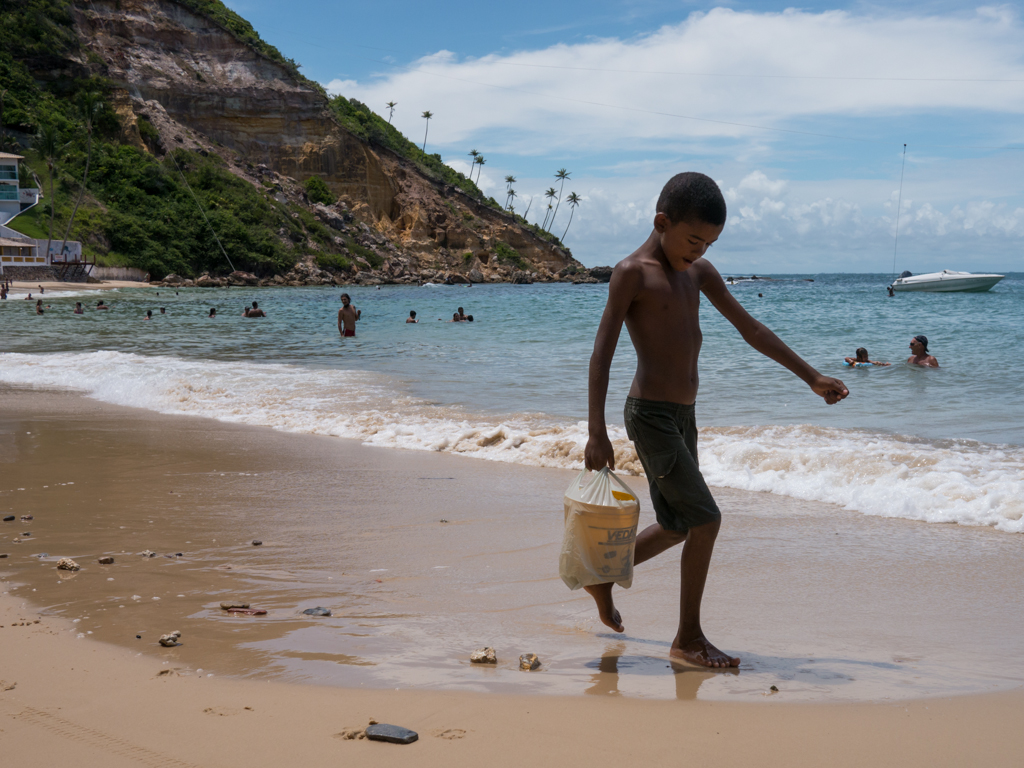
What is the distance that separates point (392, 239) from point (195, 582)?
7493cm

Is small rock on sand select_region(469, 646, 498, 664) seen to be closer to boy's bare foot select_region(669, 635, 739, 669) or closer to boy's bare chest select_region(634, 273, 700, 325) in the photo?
boy's bare foot select_region(669, 635, 739, 669)

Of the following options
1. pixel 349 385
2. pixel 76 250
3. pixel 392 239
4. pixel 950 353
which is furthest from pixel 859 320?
pixel 392 239

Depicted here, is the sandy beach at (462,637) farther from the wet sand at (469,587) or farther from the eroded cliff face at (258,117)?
the eroded cliff face at (258,117)

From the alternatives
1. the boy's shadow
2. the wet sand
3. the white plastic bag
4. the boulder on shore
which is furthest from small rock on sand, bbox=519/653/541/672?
the boulder on shore

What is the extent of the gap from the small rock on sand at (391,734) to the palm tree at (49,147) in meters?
57.0

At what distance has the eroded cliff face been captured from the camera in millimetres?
66000

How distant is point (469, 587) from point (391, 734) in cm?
148

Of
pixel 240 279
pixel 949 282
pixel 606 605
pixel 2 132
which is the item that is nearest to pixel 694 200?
pixel 606 605

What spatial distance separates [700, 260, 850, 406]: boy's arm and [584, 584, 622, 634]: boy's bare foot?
106cm

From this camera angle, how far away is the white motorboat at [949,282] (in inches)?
1790

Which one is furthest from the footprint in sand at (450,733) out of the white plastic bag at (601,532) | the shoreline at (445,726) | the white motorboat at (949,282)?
the white motorboat at (949,282)

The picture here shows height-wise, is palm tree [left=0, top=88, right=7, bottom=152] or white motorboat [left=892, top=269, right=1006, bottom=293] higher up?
palm tree [left=0, top=88, right=7, bottom=152]

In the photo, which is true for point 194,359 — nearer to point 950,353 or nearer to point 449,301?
point 950,353

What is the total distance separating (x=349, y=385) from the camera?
37.9 feet
